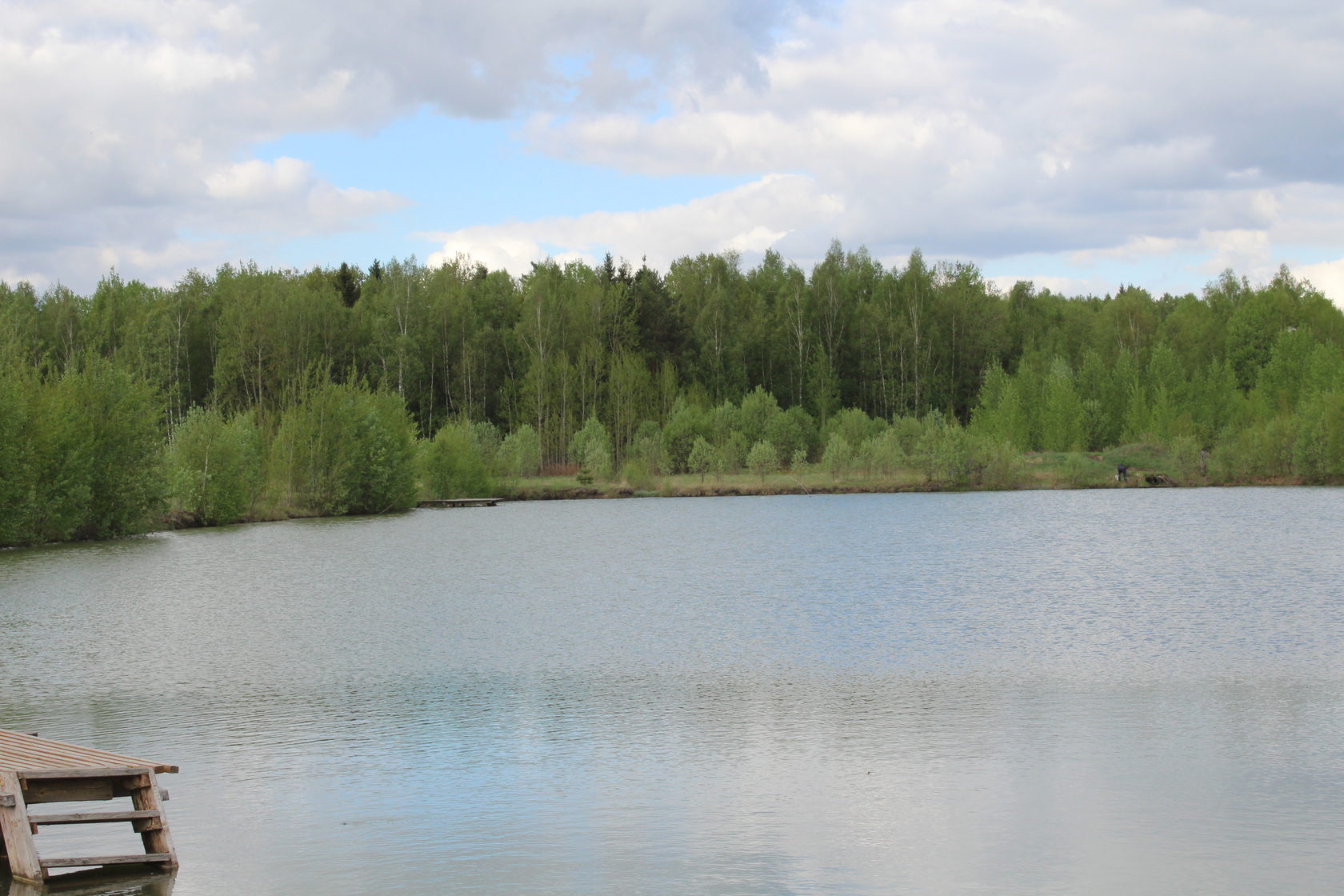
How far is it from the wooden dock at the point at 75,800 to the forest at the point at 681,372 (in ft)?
151

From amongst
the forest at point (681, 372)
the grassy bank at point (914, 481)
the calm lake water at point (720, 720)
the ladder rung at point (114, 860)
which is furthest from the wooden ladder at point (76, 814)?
the grassy bank at point (914, 481)

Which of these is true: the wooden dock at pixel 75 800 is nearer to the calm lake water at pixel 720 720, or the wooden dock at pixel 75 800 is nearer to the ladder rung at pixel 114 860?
the ladder rung at pixel 114 860

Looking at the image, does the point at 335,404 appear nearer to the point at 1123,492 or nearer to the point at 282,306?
the point at 282,306

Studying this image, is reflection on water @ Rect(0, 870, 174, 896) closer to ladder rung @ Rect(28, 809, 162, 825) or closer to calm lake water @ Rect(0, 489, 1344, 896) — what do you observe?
calm lake water @ Rect(0, 489, 1344, 896)

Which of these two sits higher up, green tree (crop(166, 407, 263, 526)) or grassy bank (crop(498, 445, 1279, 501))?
green tree (crop(166, 407, 263, 526))

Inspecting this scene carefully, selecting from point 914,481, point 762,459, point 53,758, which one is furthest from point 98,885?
point 762,459

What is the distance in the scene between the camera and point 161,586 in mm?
28656

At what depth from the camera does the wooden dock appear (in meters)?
8.80

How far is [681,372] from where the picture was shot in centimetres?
9238

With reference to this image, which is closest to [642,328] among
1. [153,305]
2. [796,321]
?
[796,321]

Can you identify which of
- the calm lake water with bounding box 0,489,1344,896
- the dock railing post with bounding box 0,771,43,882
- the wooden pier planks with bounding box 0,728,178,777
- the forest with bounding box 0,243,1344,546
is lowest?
the calm lake water with bounding box 0,489,1344,896

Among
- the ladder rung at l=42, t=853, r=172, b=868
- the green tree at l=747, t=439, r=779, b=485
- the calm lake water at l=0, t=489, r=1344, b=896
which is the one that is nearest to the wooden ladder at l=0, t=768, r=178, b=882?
the ladder rung at l=42, t=853, r=172, b=868

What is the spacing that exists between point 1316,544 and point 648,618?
22.4 metres

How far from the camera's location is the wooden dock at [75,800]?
880cm
